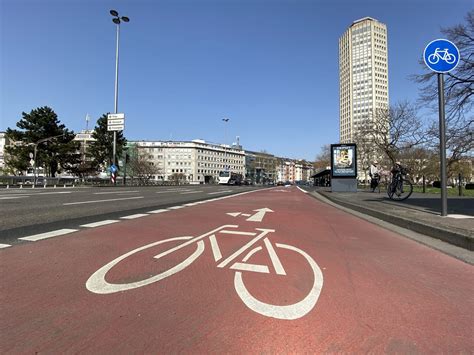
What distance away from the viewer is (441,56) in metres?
8.80

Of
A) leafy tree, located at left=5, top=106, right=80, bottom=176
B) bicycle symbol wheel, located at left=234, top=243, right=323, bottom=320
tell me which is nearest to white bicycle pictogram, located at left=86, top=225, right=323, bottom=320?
bicycle symbol wheel, located at left=234, top=243, right=323, bottom=320

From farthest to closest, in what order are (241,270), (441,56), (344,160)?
(344,160), (441,56), (241,270)

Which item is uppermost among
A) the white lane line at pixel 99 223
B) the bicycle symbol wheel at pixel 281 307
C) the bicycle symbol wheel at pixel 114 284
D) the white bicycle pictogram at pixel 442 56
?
the white bicycle pictogram at pixel 442 56

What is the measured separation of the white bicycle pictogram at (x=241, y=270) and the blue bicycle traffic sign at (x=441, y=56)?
6.42 meters

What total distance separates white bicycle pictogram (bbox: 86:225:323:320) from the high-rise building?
57708mm

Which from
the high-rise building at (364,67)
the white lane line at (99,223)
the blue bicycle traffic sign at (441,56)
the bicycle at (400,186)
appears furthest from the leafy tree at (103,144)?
the blue bicycle traffic sign at (441,56)

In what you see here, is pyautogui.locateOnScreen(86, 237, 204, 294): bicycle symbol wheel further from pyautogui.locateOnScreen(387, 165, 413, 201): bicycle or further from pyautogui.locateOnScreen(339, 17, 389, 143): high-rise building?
pyautogui.locateOnScreen(339, 17, 389, 143): high-rise building

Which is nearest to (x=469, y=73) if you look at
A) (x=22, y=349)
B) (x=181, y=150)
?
(x=22, y=349)

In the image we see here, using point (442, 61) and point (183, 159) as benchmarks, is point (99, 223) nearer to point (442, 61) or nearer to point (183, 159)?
point (442, 61)

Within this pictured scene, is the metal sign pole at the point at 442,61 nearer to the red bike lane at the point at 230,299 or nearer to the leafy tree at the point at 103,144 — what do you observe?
the red bike lane at the point at 230,299

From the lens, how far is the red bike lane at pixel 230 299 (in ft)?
8.66

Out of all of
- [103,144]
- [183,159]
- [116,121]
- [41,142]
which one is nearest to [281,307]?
[116,121]

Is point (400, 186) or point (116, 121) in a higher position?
point (116, 121)

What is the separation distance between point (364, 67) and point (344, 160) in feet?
151
